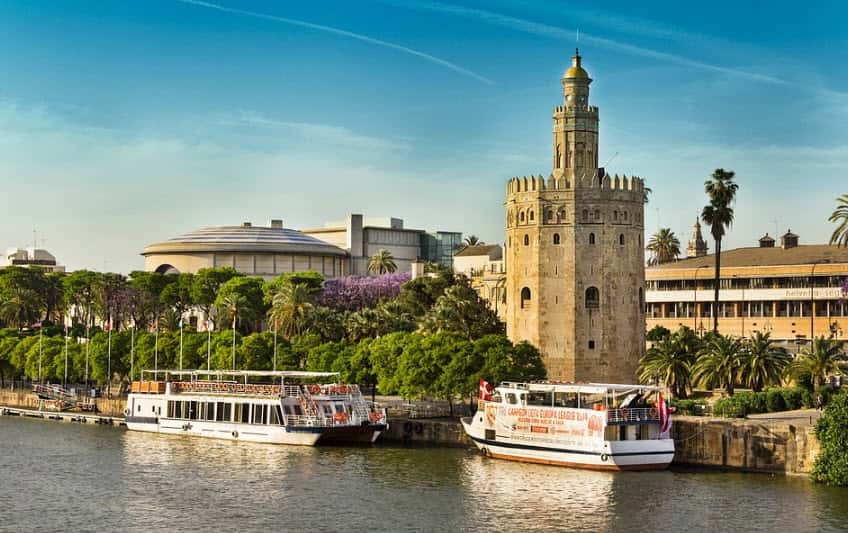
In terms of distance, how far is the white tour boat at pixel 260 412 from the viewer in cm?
7456

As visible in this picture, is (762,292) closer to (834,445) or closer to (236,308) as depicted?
(236,308)

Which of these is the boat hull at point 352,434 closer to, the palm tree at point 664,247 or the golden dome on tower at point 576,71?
the golden dome on tower at point 576,71

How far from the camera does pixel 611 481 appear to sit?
59688 mm

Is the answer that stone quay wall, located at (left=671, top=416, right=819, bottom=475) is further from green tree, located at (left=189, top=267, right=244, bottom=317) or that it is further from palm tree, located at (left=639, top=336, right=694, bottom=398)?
green tree, located at (left=189, top=267, right=244, bottom=317)

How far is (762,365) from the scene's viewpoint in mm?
69938

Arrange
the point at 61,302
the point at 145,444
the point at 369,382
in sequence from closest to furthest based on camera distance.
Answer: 1. the point at 145,444
2. the point at 369,382
3. the point at 61,302

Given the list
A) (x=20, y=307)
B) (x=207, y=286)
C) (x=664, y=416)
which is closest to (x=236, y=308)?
(x=207, y=286)

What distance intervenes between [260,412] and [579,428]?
22708 millimetres

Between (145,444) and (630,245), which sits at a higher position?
(630,245)

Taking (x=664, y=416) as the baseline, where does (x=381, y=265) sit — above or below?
above

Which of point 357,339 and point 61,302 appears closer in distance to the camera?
point 357,339

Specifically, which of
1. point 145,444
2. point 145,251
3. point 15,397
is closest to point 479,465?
point 145,444

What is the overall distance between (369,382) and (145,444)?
1866cm

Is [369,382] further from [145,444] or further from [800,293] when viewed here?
[800,293]
